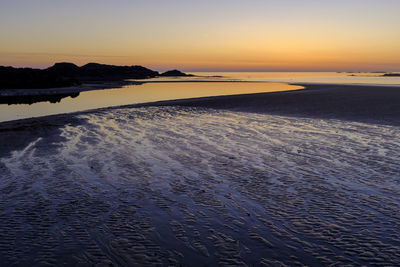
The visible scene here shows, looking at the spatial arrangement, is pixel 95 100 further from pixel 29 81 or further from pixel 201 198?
pixel 201 198

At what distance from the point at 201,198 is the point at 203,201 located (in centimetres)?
21

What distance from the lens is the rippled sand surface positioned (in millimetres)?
5836

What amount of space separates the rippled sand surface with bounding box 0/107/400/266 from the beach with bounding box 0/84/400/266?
3 cm

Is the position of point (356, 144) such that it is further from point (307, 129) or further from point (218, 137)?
point (218, 137)

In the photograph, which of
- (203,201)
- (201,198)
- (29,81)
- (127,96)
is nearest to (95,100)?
(127,96)

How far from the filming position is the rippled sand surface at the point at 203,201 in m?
5.84

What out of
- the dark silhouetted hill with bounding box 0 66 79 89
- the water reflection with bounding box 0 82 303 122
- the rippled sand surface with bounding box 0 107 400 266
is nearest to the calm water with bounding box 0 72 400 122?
the water reflection with bounding box 0 82 303 122

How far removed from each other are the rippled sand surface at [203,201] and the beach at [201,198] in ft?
0.11

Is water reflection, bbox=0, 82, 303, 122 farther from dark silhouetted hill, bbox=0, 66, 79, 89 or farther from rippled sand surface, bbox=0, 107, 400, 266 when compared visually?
rippled sand surface, bbox=0, 107, 400, 266

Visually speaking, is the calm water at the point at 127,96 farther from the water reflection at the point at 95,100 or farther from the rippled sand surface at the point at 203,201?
the rippled sand surface at the point at 203,201

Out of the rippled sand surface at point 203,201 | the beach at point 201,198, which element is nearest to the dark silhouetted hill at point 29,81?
the beach at point 201,198

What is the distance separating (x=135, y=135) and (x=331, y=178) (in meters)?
10.6

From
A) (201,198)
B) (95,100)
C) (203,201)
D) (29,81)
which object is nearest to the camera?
(203,201)

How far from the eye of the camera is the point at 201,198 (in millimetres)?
8492
